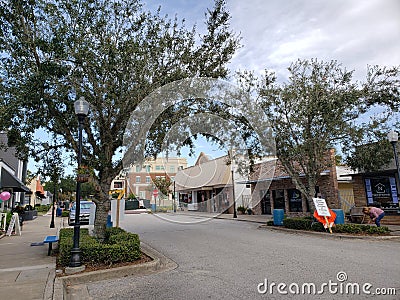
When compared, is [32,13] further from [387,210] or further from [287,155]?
[387,210]

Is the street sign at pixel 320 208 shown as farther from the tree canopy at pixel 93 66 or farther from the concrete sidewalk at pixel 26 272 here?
the concrete sidewalk at pixel 26 272

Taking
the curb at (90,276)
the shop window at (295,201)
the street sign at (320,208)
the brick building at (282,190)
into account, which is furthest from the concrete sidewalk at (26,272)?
the shop window at (295,201)

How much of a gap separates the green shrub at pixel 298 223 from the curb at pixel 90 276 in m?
7.72

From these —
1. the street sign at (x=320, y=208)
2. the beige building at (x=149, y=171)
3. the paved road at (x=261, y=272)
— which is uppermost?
the beige building at (x=149, y=171)

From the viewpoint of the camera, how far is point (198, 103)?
997 centimetres

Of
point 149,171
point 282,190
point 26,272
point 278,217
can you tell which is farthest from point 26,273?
point 282,190

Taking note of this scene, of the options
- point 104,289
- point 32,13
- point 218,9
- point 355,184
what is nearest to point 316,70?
point 218,9

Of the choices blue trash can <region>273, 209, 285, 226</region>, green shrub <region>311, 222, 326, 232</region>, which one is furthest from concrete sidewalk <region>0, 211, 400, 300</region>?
blue trash can <region>273, 209, 285, 226</region>

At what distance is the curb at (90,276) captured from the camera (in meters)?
5.16

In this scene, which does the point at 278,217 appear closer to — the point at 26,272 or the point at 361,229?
the point at 361,229

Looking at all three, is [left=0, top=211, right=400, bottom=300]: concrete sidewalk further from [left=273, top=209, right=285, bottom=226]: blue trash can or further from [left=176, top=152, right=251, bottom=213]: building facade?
[left=176, top=152, right=251, bottom=213]: building facade

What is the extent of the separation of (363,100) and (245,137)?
495 cm

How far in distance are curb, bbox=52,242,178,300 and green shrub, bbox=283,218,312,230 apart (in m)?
7.72

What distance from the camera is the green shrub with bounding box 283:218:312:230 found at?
12943 mm
